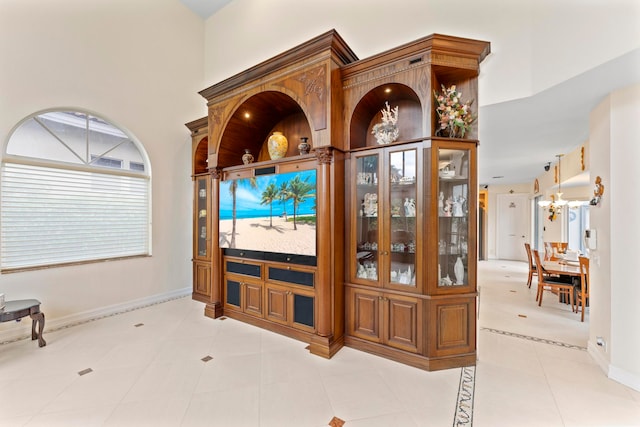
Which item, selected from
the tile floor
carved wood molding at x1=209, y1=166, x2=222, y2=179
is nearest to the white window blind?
the tile floor

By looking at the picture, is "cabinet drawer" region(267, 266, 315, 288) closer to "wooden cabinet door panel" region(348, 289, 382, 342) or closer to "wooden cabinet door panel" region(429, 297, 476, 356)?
"wooden cabinet door panel" region(348, 289, 382, 342)

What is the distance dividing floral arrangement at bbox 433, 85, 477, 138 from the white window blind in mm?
4556

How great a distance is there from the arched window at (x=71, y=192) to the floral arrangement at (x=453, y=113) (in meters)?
4.50

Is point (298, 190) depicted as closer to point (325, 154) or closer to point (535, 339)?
point (325, 154)

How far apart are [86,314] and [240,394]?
306cm

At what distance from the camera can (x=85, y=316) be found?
145 inches

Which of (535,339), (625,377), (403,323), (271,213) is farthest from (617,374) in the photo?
(271,213)

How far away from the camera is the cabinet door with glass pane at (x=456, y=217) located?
8.49 feet

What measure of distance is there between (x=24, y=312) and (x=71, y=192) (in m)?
1.60

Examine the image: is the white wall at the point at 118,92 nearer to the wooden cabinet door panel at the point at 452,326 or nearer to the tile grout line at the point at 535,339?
the wooden cabinet door panel at the point at 452,326

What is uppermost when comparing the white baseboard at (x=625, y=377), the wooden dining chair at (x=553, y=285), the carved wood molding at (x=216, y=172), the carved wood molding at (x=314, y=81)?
the carved wood molding at (x=314, y=81)

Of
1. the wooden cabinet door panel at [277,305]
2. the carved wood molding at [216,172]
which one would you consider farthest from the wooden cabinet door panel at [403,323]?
the carved wood molding at [216,172]

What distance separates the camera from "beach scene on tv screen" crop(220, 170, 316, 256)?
3.02 metres

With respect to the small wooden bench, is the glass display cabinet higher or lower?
higher
